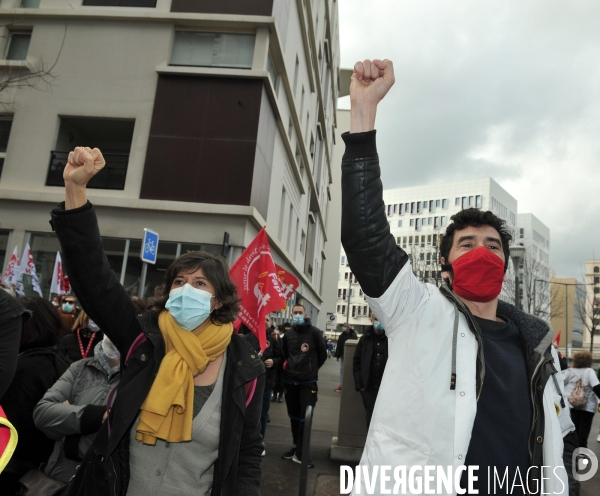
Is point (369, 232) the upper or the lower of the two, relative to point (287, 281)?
lower

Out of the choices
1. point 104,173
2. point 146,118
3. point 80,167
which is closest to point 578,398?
point 80,167

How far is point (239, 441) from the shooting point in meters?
2.31

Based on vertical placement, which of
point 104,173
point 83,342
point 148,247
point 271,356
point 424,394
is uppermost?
point 104,173

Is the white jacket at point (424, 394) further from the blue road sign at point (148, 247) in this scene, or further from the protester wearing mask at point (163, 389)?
the blue road sign at point (148, 247)

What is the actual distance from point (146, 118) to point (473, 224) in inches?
590

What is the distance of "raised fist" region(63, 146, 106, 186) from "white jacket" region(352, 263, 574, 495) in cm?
131

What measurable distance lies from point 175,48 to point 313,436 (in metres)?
13.5

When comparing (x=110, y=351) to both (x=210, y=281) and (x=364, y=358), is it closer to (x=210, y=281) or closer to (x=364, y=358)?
(x=210, y=281)

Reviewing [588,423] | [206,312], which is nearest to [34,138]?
[206,312]

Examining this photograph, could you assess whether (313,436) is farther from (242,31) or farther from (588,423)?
(242,31)

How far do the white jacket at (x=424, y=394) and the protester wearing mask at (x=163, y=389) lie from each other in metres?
0.86

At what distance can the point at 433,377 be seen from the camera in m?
1.73

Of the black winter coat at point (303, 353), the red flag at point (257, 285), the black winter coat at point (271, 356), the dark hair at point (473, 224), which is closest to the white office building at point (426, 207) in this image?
the black winter coat at point (271, 356)

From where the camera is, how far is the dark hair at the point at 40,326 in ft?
10.8
